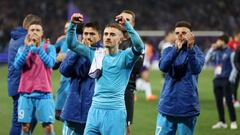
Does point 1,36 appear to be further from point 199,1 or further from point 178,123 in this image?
point 178,123

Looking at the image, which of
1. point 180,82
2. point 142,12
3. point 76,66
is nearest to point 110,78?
point 76,66

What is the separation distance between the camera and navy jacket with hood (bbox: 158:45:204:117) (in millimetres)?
9672

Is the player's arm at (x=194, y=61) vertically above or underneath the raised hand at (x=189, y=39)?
underneath

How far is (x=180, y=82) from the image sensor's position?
32.0ft

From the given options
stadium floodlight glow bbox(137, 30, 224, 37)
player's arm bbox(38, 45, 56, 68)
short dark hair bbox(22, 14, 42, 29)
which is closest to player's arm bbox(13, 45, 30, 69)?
player's arm bbox(38, 45, 56, 68)

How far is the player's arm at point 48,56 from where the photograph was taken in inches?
425

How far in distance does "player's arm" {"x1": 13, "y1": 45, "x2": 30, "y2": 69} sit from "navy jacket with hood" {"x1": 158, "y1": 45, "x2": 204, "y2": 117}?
216 cm

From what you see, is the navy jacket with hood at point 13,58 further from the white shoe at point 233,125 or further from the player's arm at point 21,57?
the white shoe at point 233,125

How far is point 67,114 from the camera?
9.27 meters

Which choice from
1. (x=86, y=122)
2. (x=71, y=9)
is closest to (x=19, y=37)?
(x=86, y=122)

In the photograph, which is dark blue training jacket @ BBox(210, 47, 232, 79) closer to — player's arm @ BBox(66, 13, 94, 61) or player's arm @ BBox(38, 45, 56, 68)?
player's arm @ BBox(38, 45, 56, 68)

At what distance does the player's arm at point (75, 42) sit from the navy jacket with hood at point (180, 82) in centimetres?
134

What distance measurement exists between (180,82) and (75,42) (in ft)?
5.89

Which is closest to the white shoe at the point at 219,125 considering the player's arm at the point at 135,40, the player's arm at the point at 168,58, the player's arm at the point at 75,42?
the player's arm at the point at 168,58
